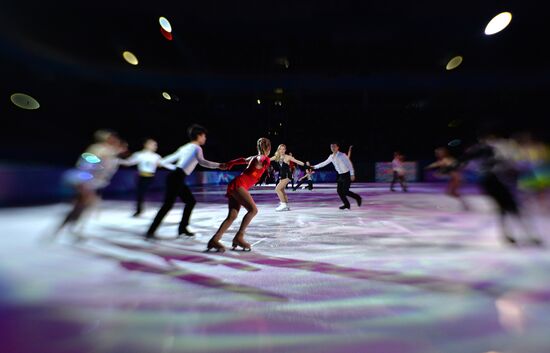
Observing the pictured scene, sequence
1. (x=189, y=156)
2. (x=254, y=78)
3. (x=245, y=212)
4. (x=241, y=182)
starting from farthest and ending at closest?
(x=254, y=78)
(x=245, y=212)
(x=189, y=156)
(x=241, y=182)

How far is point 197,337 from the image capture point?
1786 millimetres

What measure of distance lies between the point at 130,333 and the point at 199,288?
747 millimetres

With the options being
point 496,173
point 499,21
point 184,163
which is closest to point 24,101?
point 184,163

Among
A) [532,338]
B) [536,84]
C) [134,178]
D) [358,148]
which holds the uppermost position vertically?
[536,84]

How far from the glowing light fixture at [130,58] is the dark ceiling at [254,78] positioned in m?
0.25

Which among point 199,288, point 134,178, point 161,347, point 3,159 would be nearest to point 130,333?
point 161,347

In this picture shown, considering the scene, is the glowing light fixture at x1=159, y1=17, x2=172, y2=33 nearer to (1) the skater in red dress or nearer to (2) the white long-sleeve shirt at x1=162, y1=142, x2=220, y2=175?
(2) the white long-sleeve shirt at x1=162, y1=142, x2=220, y2=175

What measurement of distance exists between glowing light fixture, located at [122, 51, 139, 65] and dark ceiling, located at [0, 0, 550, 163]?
249 millimetres

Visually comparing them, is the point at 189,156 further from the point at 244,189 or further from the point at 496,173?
the point at 496,173

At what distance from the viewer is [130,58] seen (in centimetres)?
1399

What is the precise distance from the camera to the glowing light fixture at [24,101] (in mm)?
11305

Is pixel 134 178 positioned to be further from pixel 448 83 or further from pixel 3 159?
pixel 448 83

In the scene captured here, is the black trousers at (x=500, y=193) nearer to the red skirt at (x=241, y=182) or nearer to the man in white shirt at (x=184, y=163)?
the red skirt at (x=241, y=182)

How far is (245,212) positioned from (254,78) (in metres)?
12.1
